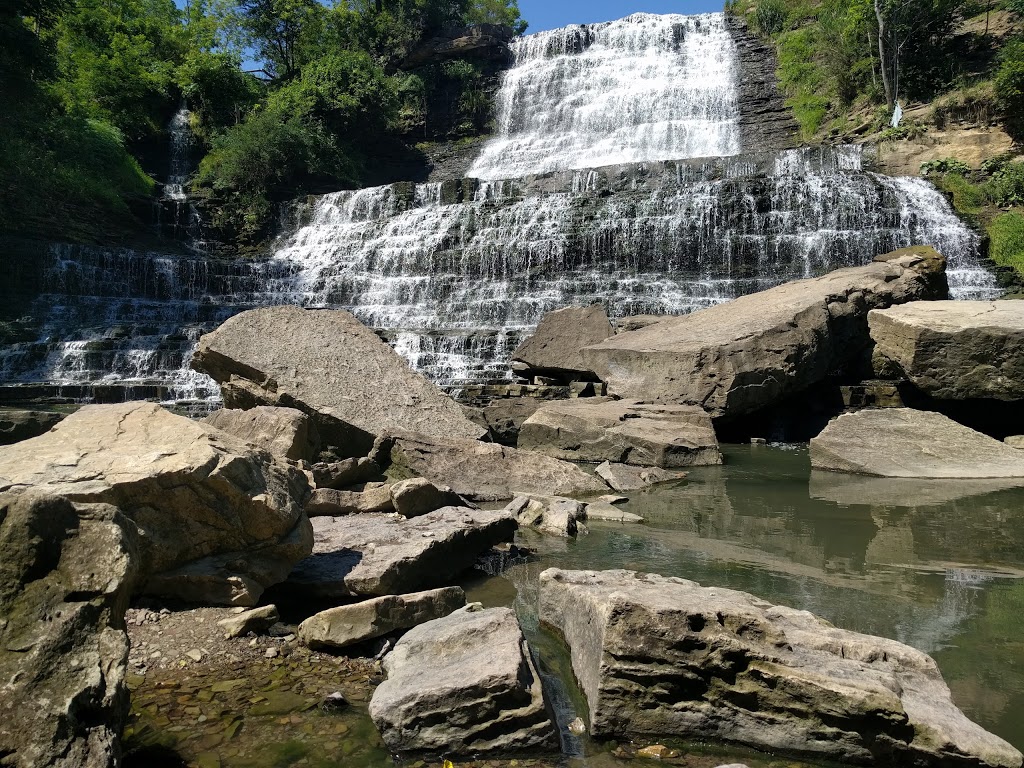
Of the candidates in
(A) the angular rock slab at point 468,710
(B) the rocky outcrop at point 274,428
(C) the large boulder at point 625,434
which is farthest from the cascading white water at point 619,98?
(A) the angular rock slab at point 468,710

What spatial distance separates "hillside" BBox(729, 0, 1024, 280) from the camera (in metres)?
18.1

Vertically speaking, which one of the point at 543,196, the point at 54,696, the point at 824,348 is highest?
the point at 543,196

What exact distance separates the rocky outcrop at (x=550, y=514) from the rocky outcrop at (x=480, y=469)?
60cm

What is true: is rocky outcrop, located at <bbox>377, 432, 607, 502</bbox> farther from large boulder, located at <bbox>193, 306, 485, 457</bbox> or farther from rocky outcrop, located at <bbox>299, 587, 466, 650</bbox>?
rocky outcrop, located at <bbox>299, 587, 466, 650</bbox>

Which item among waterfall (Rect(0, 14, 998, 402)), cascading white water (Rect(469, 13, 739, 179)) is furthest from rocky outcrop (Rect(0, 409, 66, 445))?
cascading white water (Rect(469, 13, 739, 179))

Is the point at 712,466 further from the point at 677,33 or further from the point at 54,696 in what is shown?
the point at 677,33

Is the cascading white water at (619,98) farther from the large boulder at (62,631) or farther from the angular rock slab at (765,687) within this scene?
the large boulder at (62,631)

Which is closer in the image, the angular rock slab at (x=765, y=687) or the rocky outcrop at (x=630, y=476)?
the angular rock slab at (x=765, y=687)

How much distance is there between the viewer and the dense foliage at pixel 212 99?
18859 mm

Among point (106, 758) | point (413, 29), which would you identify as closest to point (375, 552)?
point (106, 758)

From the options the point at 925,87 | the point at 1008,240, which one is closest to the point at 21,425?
the point at 1008,240

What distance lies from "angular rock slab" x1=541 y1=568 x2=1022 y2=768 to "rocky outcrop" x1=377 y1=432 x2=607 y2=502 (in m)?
3.55

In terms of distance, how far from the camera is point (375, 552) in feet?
13.0

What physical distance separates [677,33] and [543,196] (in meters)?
15.7
